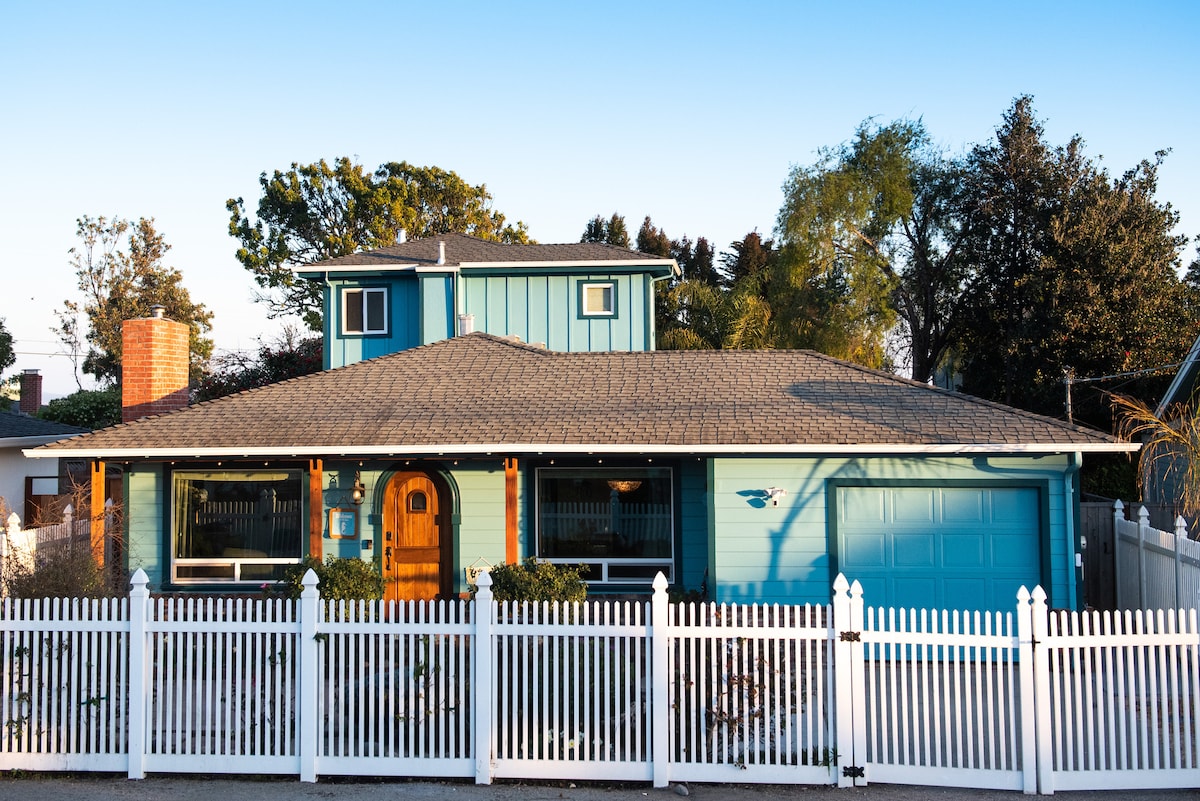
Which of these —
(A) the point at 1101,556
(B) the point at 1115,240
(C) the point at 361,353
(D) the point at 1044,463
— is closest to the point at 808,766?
(D) the point at 1044,463

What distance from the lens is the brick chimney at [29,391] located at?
27.7 meters

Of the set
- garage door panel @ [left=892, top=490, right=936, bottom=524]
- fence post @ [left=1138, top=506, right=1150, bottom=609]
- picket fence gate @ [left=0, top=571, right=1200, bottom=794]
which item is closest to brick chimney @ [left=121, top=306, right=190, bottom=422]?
picket fence gate @ [left=0, top=571, right=1200, bottom=794]

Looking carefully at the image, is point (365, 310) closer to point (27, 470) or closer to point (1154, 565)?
point (27, 470)

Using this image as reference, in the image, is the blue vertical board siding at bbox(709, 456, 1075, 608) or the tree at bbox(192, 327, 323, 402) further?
the tree at bbox(192, 327, 323, 402)

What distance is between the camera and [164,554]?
13383mm

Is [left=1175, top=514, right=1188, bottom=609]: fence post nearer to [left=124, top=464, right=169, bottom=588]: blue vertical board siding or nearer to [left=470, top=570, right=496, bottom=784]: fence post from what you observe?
[left=470, top=570, right=496, bottom=784]: fence post

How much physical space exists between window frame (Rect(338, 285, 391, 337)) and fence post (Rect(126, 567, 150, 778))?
44.3ft

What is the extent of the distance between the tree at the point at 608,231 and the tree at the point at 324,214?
10712 millimetres

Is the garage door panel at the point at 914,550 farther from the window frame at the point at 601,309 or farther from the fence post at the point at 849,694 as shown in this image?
the window frame at the point at 601,309

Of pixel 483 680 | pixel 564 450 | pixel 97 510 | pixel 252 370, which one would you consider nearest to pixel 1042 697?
pixel 483 680

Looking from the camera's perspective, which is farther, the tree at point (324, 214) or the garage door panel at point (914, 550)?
the tree at point (324, 214)

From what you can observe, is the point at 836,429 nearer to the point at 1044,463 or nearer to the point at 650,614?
the point at 1044,463

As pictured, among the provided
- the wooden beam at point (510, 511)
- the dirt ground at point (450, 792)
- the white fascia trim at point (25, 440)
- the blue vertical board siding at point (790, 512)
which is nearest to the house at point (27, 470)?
the white fascia trim at point (25, 440)

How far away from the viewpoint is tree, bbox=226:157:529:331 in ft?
128
